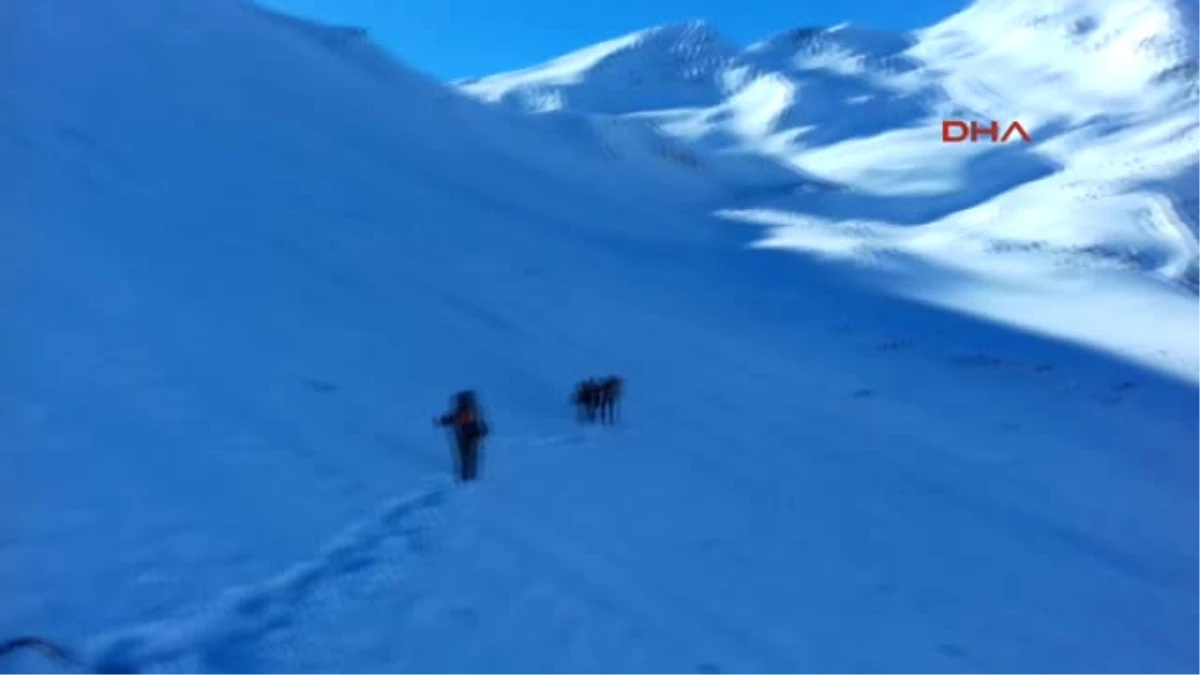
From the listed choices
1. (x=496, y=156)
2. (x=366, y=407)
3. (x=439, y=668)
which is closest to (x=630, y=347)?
(x=366, y=407)

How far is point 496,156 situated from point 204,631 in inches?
1494

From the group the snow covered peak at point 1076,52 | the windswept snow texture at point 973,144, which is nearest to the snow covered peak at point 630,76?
the windswept snow texture at point 973,144

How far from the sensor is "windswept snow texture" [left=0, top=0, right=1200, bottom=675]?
7680mm

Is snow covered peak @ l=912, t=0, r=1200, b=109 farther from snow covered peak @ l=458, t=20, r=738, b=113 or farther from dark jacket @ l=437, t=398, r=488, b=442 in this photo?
dark jacket @ l=437, t=398, r=488, b=442

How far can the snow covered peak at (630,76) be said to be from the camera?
12012 cm

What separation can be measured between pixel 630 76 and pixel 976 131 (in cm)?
6145

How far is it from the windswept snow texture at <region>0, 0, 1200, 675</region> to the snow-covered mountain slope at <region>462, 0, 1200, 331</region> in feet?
6.90

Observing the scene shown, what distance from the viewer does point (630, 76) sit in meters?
133

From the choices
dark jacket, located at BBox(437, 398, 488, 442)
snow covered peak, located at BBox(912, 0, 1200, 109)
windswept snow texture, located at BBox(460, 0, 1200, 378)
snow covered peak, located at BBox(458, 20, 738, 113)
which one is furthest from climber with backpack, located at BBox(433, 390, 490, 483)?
snow covered peak, located at BBox(458, 20, 738, 113)

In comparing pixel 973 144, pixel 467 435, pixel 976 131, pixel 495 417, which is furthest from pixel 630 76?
pixel 467 435

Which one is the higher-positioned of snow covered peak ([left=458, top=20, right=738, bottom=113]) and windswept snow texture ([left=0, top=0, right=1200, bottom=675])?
snow covered peak ([left=458, top=20, right=738, bottom=113])

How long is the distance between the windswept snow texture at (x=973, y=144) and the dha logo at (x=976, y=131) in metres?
1.02

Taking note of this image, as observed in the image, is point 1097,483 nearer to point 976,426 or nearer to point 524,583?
point 976,426

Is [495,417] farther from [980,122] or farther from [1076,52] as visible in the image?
[1076,52]
